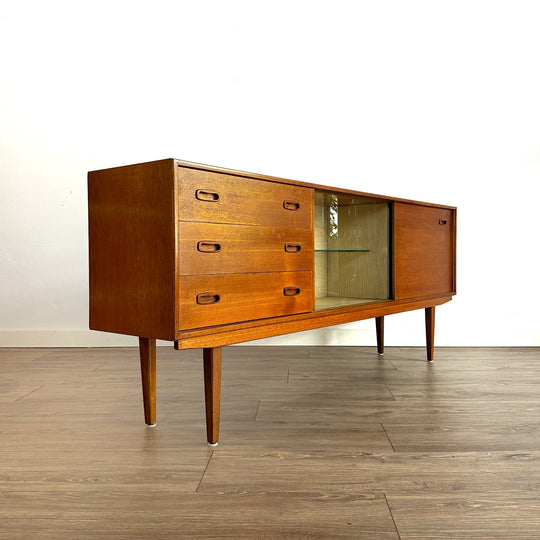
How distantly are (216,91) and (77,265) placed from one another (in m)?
1.21

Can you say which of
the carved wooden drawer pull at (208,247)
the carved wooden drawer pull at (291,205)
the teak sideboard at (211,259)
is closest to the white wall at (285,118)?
the teak sideboard at (211,259)

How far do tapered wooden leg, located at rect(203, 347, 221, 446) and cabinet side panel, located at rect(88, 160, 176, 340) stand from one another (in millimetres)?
144

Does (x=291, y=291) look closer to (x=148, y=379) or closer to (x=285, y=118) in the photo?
(x=148, y=379)

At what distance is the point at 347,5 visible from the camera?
2494 mm

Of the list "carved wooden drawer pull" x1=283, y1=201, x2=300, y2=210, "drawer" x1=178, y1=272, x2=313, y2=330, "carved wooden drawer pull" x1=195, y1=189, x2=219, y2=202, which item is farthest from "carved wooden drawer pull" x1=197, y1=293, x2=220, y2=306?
"carved wooden drawer pull" x1=283, y1=201, x2=300, y2=210

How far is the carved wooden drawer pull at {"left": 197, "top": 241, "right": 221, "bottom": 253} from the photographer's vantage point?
3.89ft

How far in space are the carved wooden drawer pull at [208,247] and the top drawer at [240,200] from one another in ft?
0.19

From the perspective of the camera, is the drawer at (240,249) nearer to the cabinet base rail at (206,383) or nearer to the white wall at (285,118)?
the cabinet base rail at (206,383)

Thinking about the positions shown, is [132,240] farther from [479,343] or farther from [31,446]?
[479,343]

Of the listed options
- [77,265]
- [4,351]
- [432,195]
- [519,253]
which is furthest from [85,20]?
[519,253]

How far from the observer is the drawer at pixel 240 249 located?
1.17m

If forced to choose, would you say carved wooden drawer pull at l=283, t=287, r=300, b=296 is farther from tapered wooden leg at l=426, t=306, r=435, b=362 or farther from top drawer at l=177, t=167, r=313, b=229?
tapered wooden leg at l=426, t=306, r=435, b=362

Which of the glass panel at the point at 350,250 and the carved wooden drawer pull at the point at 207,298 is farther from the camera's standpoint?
the glass panel at the point at 350,250

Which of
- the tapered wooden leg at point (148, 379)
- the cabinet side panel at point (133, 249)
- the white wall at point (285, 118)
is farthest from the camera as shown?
the white wall at point (285, 118)
